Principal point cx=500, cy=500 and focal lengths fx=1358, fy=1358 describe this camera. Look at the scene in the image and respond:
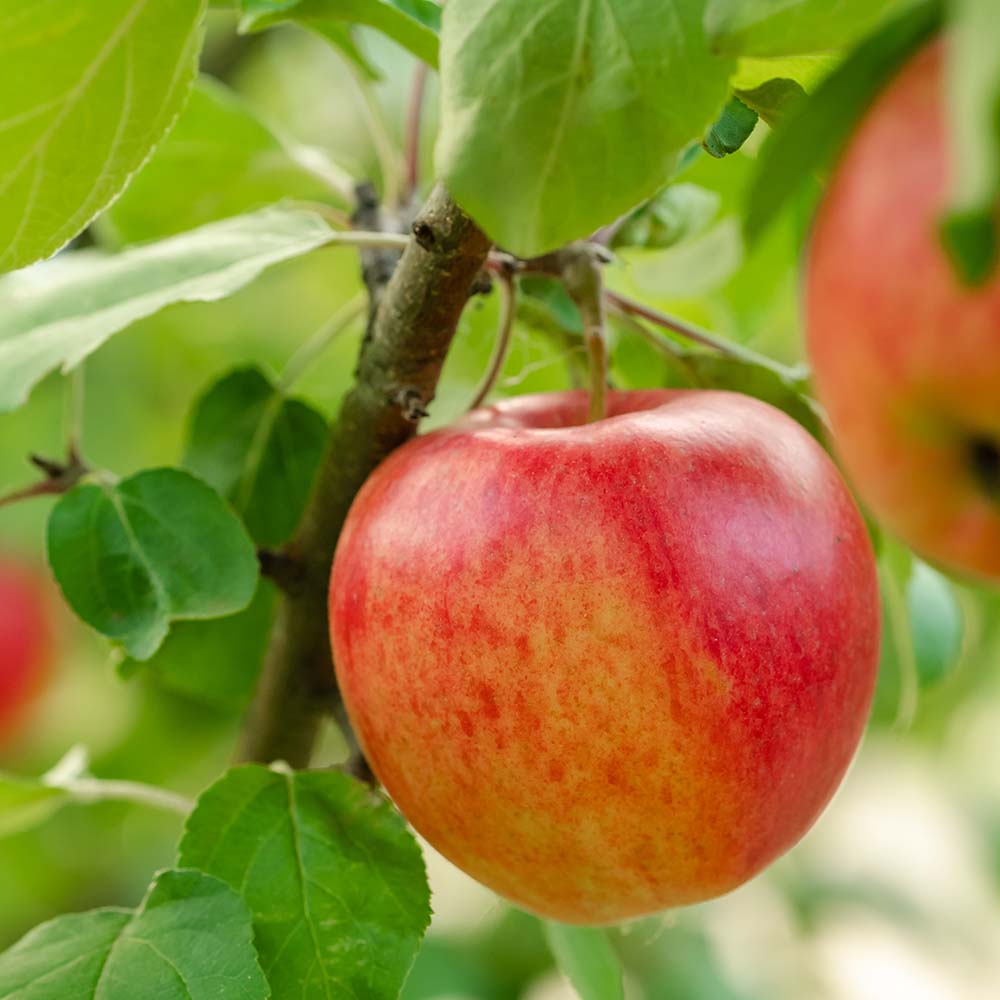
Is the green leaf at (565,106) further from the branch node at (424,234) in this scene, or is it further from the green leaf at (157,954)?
the green leaf at (157,954)

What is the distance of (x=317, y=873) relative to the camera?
57cm

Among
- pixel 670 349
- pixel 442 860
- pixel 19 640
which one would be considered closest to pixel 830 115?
pixel 670 349

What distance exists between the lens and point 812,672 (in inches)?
19.4

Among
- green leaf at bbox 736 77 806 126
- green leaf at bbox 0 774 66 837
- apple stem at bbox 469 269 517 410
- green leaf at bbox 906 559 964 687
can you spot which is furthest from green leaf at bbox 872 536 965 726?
green leaf at bbox 0 774 66 837

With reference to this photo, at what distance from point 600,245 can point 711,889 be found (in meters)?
0.30

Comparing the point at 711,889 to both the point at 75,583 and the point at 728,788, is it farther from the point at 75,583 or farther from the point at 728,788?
the point at 75,583

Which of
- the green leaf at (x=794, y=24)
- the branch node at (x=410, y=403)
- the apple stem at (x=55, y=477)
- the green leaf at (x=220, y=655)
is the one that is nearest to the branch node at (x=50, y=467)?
the apple stem at (x=55, y=477)

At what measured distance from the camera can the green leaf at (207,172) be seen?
881mm

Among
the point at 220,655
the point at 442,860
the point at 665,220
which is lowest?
the point at 442,860

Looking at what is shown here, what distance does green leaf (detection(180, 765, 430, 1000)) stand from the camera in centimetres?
55

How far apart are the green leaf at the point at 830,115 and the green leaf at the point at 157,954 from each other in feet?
1.15

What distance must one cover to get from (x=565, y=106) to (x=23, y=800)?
55 centimetres

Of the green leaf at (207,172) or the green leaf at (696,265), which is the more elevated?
the green leaf at (207,172)

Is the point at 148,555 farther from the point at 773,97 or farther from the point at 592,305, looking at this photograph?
the point at 773,97
